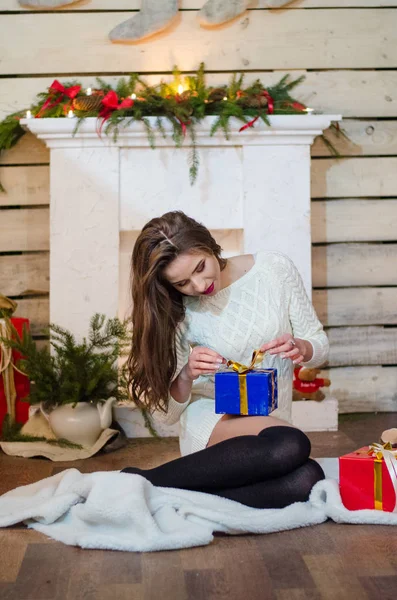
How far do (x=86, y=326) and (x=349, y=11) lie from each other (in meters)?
1.77

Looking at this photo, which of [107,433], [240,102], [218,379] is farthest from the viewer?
[240,102]

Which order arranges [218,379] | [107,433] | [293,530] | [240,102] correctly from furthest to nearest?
[240,102] → [107,433] → [218,379] → [293,530]

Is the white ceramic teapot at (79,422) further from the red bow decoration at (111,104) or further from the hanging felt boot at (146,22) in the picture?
the hanging felt boot at (146,22)

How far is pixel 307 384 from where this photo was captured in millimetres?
3557

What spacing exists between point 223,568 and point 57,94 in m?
2.36

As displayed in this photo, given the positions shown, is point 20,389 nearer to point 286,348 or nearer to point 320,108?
point 286,348

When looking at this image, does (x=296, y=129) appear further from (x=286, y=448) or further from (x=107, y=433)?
(x=286, y=448)

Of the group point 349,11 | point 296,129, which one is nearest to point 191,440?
point 296,129

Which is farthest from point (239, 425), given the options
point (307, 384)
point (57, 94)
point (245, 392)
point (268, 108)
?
point (57, 94)

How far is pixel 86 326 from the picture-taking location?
141 inches

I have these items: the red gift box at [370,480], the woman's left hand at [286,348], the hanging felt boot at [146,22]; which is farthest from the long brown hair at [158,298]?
the hanging felt boot at [146,22]

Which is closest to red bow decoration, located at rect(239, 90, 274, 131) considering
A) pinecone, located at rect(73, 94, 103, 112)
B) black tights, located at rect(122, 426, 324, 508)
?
pinecone, located at rect(73, 94, 103, 112)

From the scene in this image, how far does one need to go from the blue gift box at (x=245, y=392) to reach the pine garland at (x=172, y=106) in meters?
1.49

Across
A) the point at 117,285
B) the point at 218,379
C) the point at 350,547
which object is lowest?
the point at 350,547
